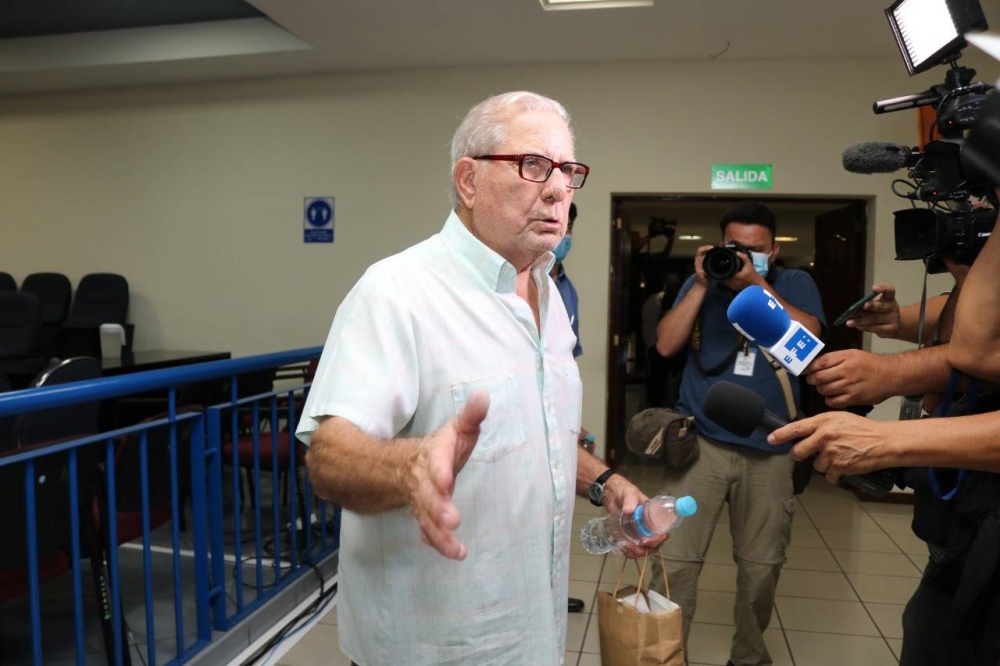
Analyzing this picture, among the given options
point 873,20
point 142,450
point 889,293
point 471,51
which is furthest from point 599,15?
point 142,450

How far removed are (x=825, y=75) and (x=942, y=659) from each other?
168 inches

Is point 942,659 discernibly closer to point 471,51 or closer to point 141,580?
point 141,580

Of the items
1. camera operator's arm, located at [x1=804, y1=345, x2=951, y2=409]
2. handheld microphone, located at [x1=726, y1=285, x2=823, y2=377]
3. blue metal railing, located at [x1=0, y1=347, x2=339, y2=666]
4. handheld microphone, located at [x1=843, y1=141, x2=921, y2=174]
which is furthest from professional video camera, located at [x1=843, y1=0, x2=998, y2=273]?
blue metal railing, located at [x1=0, y1=347, x2=339, y2=666]

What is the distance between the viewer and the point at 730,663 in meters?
2.43

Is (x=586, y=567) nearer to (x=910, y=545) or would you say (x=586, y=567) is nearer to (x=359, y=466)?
(x=910, y=545)

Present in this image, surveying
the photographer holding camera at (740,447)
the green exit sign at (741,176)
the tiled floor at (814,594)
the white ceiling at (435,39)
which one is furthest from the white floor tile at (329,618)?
the green exit sign at (741,176)

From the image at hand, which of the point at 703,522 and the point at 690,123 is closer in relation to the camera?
the point at 703,522

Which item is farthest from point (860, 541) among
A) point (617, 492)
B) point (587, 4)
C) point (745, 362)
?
point (587, 4)

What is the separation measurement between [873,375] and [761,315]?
0.26 metres

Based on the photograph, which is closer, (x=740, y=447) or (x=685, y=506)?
(x=685, y=506)

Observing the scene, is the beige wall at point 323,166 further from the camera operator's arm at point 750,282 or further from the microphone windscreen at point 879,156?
the microphone windscreen at point 879,156

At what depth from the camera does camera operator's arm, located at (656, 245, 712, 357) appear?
2260mm

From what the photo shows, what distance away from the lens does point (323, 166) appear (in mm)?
5359

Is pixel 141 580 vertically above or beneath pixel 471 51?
beneath
